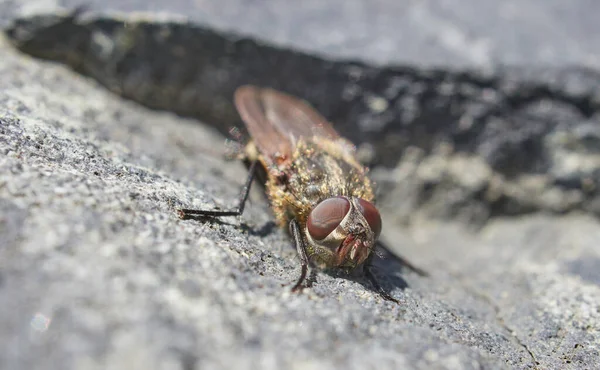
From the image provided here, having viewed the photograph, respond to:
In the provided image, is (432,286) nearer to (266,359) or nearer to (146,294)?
(266,359)

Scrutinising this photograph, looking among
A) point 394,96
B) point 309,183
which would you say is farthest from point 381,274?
point 394,96

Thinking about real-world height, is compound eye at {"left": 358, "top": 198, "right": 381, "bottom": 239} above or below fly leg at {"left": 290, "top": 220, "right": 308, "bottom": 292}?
above

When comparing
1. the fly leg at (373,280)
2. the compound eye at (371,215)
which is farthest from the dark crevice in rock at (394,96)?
the fly leg at (373,280)

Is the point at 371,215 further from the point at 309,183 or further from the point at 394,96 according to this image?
the point at 394,96

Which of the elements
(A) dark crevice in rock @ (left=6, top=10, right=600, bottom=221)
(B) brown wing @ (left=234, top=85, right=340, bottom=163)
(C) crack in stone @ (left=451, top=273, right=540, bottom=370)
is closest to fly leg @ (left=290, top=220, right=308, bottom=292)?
(B) brown wing @ (left=234, top=85, right=340, bottom=163)

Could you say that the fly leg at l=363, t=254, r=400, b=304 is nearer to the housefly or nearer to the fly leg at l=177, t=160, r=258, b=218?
the housefly
